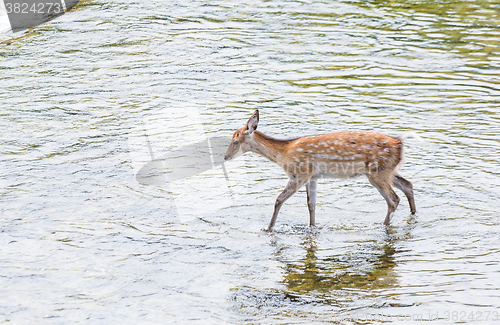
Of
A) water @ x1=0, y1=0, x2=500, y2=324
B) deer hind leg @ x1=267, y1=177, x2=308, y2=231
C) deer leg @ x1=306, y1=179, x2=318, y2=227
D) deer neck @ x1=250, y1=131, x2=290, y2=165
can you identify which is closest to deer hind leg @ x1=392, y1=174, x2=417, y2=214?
water @ x1=0, y1=0, x2=500, y2=324

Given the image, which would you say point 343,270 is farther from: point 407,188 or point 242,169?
point 242,169

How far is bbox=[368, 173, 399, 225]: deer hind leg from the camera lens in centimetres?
741

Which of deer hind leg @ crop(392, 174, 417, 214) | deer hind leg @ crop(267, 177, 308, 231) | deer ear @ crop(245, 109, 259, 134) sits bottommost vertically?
deer hind leg @ crop(392, 174, 417, 214)

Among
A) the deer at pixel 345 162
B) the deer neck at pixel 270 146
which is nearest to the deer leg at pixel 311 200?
the deer at pixel 345 162

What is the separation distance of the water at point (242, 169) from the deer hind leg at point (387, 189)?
0.64 ft

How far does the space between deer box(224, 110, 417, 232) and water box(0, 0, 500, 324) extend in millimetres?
277

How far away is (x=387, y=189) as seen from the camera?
7.47 metres

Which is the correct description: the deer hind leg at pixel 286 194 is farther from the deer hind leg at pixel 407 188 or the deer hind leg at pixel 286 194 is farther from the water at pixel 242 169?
the deer hind leg at pixel 407 188

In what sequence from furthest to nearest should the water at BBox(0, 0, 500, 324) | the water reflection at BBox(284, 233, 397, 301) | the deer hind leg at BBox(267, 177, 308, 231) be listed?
the deer hind leg at BBox(267, 177, 308, 231)
the water reflection at BBox(284, 233, 397, 301)
the water at BBox(0, 0, 500, 324)

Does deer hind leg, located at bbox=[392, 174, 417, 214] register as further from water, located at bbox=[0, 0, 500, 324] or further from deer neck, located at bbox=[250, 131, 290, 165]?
deer neck, located at bbox=[250, 131, 290, 165]

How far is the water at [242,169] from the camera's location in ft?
19.4

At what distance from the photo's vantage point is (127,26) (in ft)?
51.5

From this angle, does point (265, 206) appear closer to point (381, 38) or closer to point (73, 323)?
point (73, 323)

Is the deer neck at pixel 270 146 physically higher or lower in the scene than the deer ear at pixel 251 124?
lower
